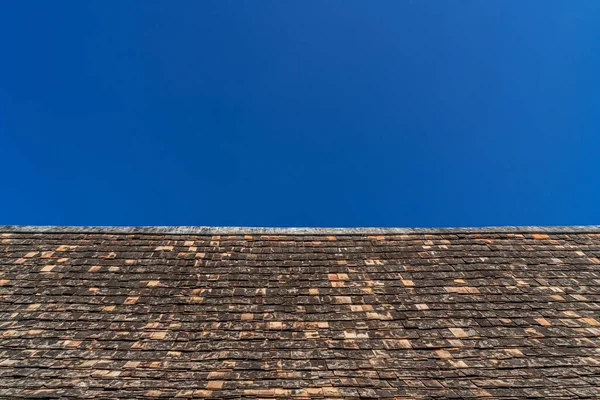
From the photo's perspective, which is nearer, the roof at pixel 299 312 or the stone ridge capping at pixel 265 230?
the roof at pixel 299 312

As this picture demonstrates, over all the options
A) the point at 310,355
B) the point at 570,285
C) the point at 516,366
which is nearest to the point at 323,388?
the point at 310,355

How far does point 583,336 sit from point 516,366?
4.15 ft

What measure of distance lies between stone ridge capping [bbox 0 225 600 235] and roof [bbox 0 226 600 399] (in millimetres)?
36

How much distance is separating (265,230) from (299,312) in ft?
8.05

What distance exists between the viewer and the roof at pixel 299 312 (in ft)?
14.1

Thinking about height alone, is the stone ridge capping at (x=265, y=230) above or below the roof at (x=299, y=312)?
above

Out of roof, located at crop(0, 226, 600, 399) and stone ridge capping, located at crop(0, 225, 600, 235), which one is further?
stone ridge capping, located at crop(0, 225, 600, 235)

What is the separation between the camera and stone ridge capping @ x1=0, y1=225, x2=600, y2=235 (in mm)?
7520

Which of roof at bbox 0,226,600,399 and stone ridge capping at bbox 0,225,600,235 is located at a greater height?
stone ridge capping at bbox 0,225,600,235

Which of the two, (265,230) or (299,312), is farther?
(265,230)

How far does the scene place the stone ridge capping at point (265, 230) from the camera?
7520mm

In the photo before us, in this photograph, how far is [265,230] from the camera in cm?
769

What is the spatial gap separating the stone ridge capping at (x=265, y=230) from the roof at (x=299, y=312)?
0.12 feet

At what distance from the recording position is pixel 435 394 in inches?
161
